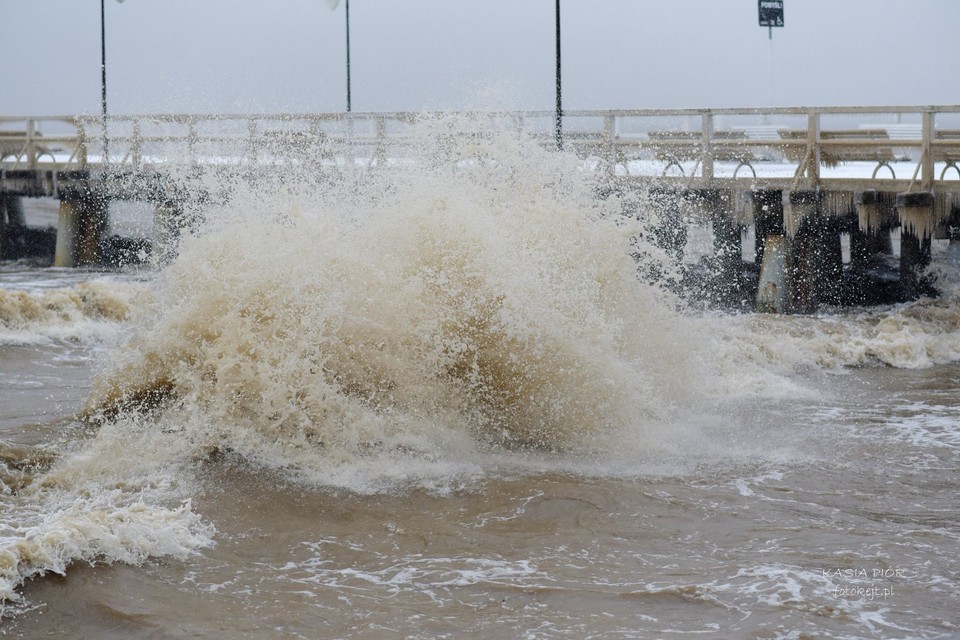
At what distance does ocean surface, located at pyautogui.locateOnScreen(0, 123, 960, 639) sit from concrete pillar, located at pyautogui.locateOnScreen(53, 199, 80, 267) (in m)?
12.7

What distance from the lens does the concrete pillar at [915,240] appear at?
14273mm

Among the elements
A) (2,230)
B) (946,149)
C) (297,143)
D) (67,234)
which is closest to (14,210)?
(2,230)

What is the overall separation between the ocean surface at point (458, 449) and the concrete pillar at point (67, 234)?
499 inches

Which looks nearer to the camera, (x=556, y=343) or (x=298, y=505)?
(x=298, y=505)

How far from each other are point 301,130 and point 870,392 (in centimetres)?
1249

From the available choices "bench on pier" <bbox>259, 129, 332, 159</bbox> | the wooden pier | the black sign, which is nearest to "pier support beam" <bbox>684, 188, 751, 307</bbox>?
the wooden pier

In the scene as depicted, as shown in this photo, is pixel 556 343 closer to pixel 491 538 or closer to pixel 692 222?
pixel 491 538

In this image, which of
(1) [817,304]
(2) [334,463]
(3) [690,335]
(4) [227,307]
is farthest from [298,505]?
(1) [817,304]

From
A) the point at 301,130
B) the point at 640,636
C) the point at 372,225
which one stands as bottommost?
the point at 640,636

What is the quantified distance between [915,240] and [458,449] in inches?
390

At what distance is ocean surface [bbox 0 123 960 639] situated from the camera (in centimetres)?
523

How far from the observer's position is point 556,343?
8.49m

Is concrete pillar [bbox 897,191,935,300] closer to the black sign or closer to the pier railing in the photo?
the pier railing

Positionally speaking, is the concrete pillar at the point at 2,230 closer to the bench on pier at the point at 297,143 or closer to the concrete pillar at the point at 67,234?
the concrete pillar at the point at 67,234
